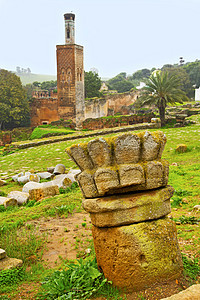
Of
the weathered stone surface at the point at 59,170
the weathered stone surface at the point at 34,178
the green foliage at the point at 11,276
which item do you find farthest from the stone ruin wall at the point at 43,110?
the green foliage at the point at 11,276

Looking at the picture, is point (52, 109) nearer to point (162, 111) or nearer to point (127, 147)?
point (162, 111)

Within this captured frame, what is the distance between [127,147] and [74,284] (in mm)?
1247

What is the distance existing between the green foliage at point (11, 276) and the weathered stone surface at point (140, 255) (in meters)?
1.00

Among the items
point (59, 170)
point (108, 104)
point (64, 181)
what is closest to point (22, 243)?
point (64, 181)

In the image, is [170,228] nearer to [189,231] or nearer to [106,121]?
[189,231]

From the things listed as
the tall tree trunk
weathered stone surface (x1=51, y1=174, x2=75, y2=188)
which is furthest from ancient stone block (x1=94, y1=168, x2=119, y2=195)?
the tall tree trunk

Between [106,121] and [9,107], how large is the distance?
14377 millimetres

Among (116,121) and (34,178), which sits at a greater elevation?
(116,121)

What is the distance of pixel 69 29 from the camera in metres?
30.6

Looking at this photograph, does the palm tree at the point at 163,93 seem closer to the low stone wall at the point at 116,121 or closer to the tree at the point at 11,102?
the low stone wall at the point at 116,121

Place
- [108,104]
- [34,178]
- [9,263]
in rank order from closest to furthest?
[9,263] < [34,178] < [108,104]

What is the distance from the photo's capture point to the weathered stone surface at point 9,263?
3104 mm

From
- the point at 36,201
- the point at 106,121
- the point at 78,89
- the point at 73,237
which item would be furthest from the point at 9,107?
the point at 73,237

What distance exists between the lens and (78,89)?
3100 centimetres
